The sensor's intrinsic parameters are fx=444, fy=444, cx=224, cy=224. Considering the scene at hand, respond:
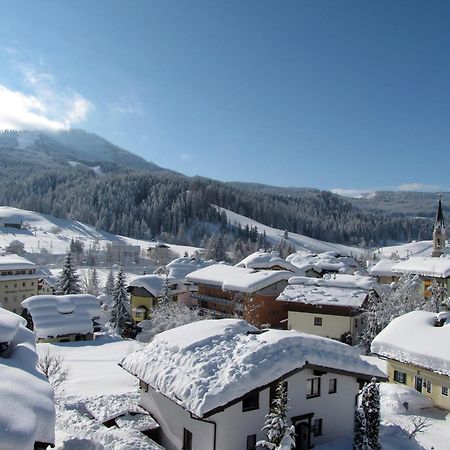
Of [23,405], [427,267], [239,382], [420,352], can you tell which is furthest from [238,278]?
[23,405]

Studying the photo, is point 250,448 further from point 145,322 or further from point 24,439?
point 145,322

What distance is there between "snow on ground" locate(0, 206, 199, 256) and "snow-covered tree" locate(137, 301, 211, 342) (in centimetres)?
8311

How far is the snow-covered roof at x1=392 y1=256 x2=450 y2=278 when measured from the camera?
47.2 metres

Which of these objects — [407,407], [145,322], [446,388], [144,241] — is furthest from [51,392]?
[144,241]

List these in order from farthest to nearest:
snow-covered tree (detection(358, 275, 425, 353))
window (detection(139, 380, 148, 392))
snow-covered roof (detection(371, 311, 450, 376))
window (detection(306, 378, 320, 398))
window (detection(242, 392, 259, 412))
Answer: snow-covered tree (detection(358, 275, 425, 353)) < snow-covered roof (detection(371, 311, 450, 376)) < window (detection(139, 380, 148, 392)) < window (detection(306, 378, 320, 398)) < window (detection(242, 392, 259, 412))

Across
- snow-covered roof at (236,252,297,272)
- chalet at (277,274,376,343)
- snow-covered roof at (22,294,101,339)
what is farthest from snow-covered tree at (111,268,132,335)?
chalet at (277,274,376,343)

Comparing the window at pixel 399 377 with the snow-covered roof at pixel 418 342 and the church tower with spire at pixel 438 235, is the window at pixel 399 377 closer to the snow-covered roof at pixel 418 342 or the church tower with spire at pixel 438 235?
the snow-covered roof at pixel 418 342

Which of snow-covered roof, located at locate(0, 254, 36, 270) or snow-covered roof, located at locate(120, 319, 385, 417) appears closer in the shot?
snow-covered roof, located at locate(120, 319, 385, 417)

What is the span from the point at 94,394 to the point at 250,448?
39.6ft

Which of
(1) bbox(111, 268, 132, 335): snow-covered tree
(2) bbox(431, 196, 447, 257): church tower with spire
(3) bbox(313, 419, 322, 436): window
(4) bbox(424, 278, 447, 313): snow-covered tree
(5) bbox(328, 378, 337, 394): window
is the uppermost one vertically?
(2) bbox(431, 196, 447, 257): church tower with spire

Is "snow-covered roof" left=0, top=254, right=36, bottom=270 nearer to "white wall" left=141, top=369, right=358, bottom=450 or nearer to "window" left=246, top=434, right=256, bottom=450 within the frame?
"white wall" left=141, top=369, right=358, bottom=450

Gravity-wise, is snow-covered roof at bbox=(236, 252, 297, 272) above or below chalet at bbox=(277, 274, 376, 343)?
above

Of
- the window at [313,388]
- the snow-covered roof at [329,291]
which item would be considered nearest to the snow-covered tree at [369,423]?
the window at [313,388]

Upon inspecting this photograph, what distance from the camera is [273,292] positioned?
4775cm
